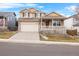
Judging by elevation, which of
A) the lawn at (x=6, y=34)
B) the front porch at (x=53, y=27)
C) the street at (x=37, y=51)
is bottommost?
the street at (x=37, y=51)

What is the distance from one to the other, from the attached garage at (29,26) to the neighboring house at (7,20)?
63 centimetres

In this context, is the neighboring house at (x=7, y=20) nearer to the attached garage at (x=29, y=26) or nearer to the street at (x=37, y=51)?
the attached garage at (x=29, y=26)

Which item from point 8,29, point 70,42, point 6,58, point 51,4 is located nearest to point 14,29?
point 8,29

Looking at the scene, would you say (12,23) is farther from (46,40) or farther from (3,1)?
(46,40)

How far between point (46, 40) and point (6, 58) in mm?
6178

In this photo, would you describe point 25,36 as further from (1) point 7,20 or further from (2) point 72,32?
(2) point 72,32

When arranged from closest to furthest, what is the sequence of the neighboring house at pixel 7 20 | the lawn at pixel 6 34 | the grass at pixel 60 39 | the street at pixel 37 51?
the street at pixel 37 51
the neighboring house at pixel 7 20
the lawn at pixel 6 34
the grass at pixel 60 39

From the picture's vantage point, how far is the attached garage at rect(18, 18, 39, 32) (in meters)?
13.4

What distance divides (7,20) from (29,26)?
172 centimetres

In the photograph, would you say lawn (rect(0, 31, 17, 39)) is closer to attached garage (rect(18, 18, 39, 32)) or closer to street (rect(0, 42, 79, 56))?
attached garage (rect(18, 18, 39, 32))

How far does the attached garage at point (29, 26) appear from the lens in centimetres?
1340

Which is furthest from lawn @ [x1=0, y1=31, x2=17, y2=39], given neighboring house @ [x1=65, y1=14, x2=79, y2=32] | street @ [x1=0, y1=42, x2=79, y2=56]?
neighboring house @ [x1=65, y1=14, x2=79, y2=32]

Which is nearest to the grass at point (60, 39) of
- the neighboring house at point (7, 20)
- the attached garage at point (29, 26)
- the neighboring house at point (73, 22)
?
the neighboring house at point (73, 22)

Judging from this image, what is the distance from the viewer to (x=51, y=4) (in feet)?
42.4
